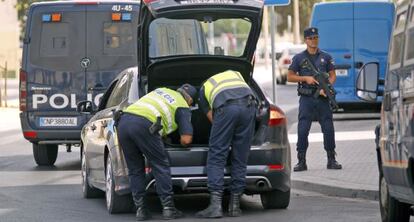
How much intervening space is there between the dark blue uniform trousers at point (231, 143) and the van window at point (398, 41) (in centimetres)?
196

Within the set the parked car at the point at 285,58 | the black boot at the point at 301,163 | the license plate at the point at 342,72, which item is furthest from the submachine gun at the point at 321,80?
the parked car at the point at 285,58

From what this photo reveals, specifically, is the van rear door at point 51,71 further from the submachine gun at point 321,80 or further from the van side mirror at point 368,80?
the van side mirror at point 368,80

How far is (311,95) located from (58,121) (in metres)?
4.09

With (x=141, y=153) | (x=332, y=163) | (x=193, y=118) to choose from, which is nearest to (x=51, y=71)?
(x=332, y=163)

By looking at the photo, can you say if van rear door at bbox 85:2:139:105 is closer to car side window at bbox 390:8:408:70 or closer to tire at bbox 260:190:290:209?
tire at bbox 260:190:290:209

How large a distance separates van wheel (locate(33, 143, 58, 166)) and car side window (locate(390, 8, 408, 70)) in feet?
29.1

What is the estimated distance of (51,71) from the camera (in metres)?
17.8

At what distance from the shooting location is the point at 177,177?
464 inches

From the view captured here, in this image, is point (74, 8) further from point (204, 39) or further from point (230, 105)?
point (230, 105)

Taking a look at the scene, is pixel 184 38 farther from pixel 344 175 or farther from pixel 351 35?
pixel 351 35

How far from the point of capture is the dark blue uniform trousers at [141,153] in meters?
11.6

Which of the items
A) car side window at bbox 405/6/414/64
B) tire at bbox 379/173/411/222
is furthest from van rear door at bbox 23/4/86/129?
car side window at bbox 405/6/414/64

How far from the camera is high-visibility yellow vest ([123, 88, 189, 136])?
11672 mm

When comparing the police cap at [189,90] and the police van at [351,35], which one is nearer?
the police cap at [189,90]
